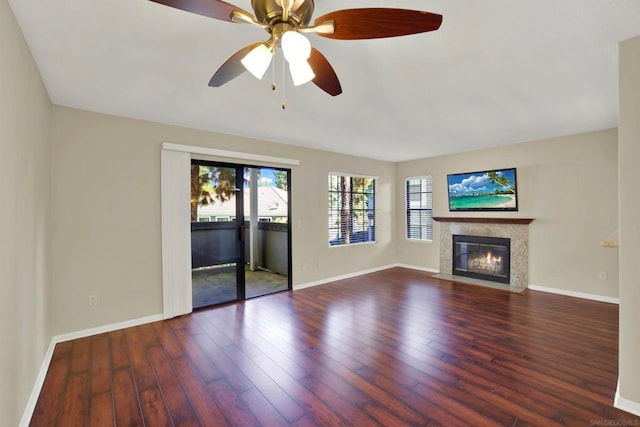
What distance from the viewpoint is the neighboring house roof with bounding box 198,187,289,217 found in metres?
4.16

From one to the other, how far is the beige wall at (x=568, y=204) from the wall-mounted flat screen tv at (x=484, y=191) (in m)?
0.12

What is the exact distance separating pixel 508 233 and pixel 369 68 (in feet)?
13.8

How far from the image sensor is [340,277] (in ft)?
18.4

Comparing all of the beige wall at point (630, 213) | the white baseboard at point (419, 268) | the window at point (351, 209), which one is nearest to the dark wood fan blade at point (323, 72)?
the beige wall at point (630, 213)

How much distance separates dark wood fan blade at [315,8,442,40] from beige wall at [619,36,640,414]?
65.3 inches

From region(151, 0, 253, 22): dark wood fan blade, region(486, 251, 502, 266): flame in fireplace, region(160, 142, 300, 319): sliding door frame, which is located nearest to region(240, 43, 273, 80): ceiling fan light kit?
region(151, 0, 253, 22): dark wood fan blade

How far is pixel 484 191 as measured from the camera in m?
5.24

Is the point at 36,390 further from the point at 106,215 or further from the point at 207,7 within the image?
the point at 207,7

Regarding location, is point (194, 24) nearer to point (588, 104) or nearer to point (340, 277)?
Answer: point (588, 104)

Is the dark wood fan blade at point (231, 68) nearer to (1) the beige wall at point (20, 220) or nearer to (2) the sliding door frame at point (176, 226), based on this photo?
(1) the beige wall at point (20, 220)

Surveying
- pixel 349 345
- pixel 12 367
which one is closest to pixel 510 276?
pixel 349 345

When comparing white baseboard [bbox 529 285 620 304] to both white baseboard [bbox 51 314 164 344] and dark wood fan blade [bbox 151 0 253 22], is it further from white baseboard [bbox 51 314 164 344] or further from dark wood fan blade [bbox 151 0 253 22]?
white baseboard [bbox 51 314 164 344]

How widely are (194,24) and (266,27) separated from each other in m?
0.66

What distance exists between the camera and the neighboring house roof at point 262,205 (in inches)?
164
